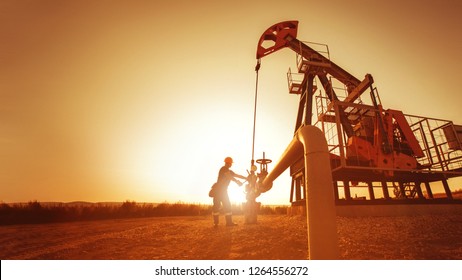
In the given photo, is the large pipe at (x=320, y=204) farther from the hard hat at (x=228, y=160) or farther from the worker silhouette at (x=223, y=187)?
the hard hat at (x=228, y=160)

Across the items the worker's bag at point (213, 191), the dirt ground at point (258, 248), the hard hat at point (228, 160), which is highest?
the hard hat at point (228, 160)

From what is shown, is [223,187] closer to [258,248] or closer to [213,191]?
[213,191]

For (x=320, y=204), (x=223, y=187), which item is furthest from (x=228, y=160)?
(x=320, y=204)

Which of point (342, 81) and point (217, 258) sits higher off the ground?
point (342, 81)

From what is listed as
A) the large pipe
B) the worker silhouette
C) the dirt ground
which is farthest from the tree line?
the large pipe

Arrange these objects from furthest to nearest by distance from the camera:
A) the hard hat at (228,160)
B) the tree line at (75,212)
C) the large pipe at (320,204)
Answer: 1. the tree line at (75,212)
2. the hard hat at (228,160)
3. the large pipe at (320,204)

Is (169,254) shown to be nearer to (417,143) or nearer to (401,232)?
(401,232)

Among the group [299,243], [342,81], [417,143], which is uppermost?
[342,81]

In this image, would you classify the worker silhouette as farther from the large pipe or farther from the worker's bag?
the large pipe

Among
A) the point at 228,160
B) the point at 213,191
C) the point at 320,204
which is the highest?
the point at 228,160

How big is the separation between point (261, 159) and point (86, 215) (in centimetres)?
952

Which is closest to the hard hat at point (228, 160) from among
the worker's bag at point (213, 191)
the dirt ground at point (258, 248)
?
the worker's bag at point (213, 191)
